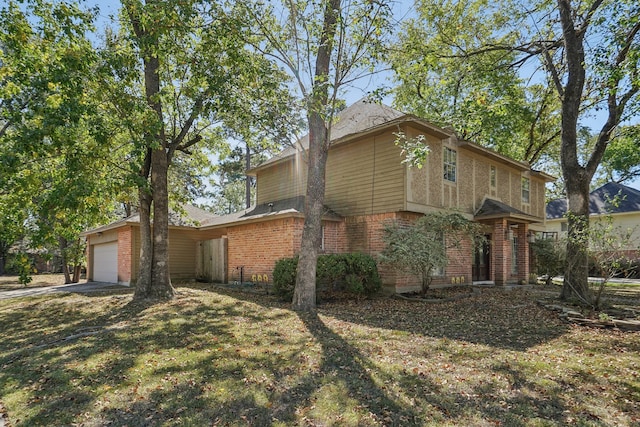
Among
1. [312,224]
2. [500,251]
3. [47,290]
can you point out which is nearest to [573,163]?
[500,251]

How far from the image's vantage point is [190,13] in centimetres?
838

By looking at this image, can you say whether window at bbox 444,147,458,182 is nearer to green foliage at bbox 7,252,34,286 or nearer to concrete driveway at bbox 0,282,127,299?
green foliage at bbox 7,252,34,286

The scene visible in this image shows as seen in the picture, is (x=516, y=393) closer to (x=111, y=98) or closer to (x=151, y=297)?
(x=151, y=297)

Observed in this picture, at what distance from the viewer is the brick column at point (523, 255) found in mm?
15828

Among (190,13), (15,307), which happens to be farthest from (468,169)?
(15,307)

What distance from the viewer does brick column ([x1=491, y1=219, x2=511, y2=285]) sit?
14.1 meters

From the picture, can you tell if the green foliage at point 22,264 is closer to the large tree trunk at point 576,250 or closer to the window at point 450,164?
the large tree trunk at point 576,250

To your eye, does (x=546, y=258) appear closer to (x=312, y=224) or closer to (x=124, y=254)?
(x=312, y=224)

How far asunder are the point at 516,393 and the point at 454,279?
10.3 m

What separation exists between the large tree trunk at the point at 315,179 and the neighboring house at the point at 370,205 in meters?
0.82

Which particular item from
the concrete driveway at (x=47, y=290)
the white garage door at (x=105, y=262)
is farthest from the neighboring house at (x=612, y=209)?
the white garage door at (x=105, y=262)

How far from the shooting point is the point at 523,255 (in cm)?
1606

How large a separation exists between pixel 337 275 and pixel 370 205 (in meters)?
3.47

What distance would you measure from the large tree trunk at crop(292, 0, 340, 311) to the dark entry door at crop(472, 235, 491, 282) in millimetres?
9859
